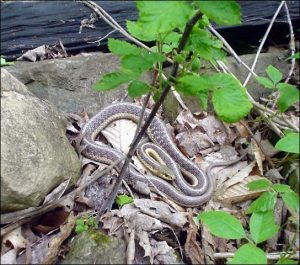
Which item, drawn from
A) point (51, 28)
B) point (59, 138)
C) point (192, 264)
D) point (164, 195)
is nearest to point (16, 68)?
point (51, 28)

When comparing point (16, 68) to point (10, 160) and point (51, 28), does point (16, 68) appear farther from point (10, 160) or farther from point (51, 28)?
point (10, 160)

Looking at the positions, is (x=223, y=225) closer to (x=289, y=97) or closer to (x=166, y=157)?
(x=289, y=97)

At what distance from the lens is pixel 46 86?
4.61 metres

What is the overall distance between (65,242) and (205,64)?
314 cm

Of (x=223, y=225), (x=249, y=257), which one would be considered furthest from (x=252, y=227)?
(x=249, y=257)

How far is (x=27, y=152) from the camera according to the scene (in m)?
Answer: 2.87

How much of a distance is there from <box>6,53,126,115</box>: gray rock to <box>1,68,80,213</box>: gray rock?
3.92ft

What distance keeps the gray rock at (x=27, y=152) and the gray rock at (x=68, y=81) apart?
1195 millimetres

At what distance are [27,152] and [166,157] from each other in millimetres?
1752

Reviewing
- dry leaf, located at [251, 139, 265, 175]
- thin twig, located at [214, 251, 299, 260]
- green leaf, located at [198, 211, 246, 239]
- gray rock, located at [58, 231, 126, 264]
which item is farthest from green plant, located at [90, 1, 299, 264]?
dry leaf, located at [251, 139, 265, 175]

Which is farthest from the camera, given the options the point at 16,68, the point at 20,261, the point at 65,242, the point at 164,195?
the point at 16,68

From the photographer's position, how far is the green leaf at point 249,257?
7.30 ft

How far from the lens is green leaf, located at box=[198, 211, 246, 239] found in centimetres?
241

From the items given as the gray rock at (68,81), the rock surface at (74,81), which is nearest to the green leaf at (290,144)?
the rock surface at (74,81)
